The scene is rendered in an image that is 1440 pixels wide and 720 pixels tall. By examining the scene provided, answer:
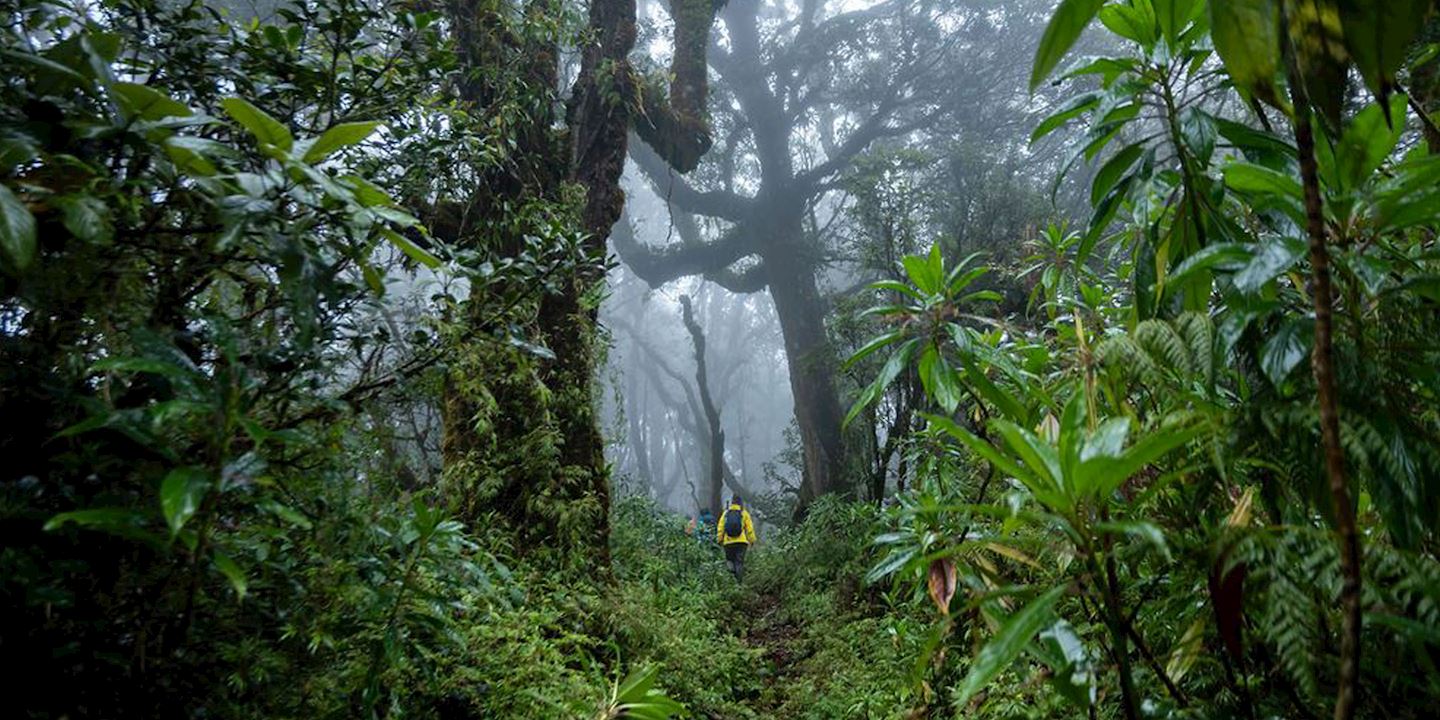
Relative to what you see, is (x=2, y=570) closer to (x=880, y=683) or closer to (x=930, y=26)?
(x=880, y=683)

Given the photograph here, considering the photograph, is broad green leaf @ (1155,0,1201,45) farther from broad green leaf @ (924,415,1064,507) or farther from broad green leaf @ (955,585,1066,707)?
broad green leaf @ (955,585,1066,707)

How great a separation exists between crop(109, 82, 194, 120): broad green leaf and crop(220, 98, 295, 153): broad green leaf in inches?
3.7

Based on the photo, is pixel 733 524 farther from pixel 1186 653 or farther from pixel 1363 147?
pixel 1363 147

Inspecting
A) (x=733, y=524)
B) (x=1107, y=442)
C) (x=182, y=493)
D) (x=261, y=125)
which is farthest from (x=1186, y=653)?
(x=733, y=524)

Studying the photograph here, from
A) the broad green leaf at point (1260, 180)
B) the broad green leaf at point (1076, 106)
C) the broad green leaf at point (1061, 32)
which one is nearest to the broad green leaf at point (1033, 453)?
the broad green leaf at point (1061, 32)

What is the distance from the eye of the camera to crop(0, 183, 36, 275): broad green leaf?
1.00m

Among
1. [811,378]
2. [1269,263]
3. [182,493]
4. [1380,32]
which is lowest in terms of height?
[182,493]

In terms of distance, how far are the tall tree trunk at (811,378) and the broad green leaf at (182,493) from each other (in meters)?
9.39

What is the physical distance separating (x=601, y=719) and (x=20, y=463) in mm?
1406

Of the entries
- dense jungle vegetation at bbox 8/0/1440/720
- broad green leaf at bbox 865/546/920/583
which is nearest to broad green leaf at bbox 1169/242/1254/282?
dense jungle vegetation at bbox 8/0/1440/720

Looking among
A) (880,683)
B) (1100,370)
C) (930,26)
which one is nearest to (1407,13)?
(1100,370)

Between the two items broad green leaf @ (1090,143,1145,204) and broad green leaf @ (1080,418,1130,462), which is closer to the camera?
broad green leaf @ (1080,418,1130,462)

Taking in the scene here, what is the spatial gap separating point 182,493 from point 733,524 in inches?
306

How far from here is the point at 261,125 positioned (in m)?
1.33
